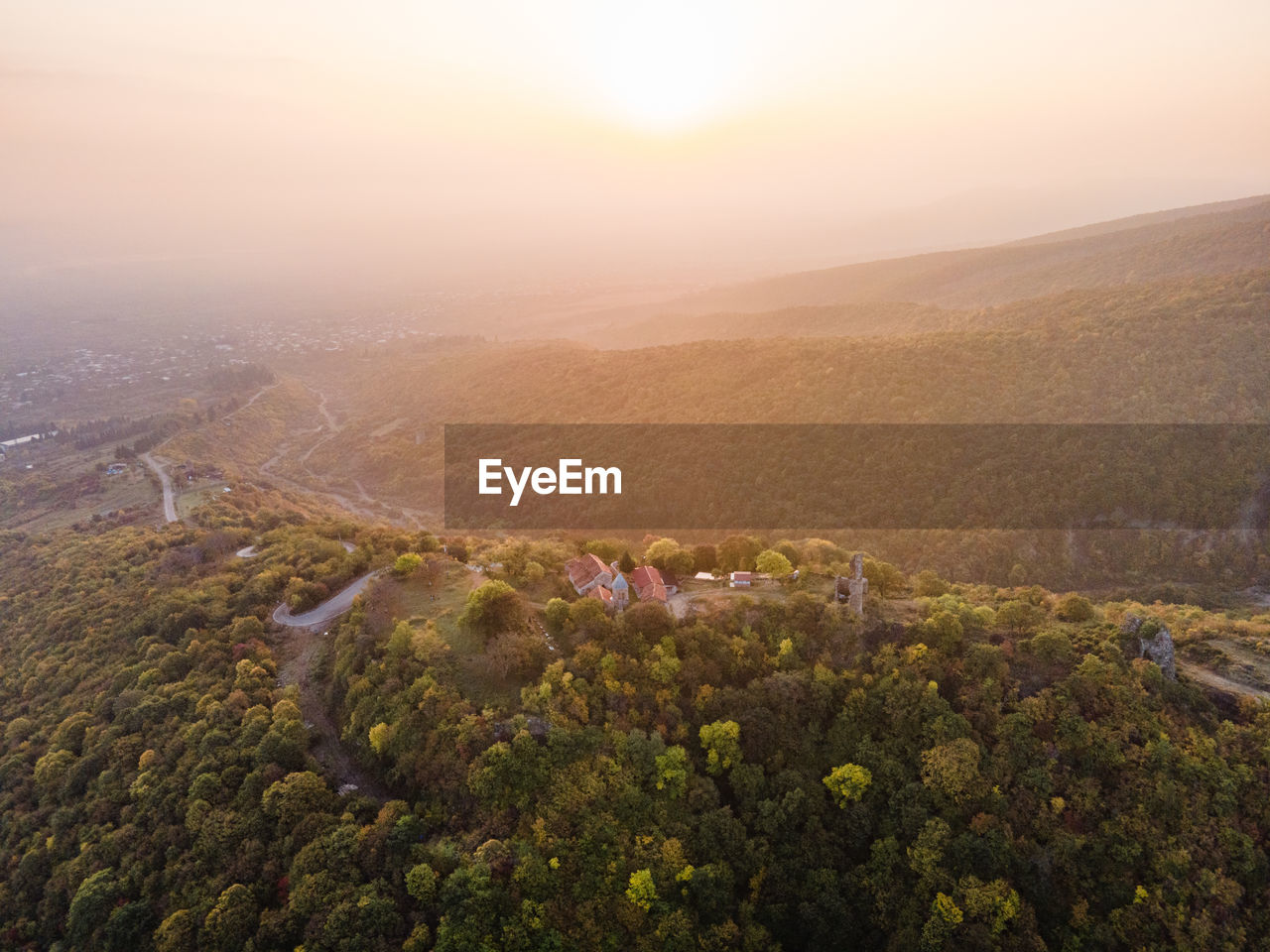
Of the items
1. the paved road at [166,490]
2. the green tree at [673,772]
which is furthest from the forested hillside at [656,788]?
the paved road at [166,490]

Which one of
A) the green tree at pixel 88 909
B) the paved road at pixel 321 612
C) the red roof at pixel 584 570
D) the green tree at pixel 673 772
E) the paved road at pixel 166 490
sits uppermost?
the red roof at pixel 584 570

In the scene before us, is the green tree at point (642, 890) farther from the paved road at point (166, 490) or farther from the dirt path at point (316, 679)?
the paved road at point (166, 490)

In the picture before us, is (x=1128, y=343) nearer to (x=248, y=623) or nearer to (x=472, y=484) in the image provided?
(x=472, y=484)

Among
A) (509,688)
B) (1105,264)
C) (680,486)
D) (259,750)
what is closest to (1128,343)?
(680,486)

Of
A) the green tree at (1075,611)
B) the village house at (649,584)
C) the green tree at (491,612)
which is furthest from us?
the village house at (649,584)

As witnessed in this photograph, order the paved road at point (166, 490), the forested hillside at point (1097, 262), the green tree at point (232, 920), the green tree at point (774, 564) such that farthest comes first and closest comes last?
the forested hillside at point (1097, 262) → the paved road at point (166, 490) → the green tree at point (774, 564) → the green tree at point (232, 920)

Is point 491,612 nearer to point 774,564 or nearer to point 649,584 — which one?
point 649,584

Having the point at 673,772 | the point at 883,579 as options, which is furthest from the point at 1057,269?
the point at 673,772
